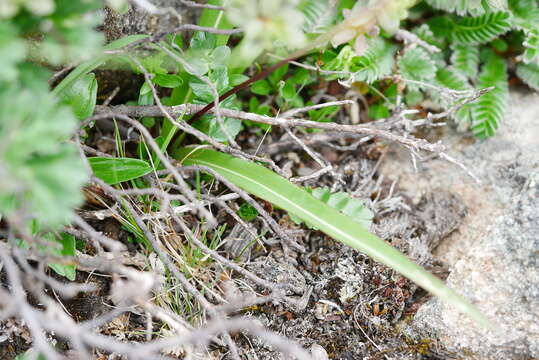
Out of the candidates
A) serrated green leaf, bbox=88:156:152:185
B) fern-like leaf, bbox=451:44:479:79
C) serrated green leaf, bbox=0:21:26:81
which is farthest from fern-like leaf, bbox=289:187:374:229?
serrated green leaf, bbox=0:21:26:81

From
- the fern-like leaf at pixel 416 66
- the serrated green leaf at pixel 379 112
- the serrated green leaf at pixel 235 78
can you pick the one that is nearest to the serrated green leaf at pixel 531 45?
the fern-like leaf at pixel 416 66

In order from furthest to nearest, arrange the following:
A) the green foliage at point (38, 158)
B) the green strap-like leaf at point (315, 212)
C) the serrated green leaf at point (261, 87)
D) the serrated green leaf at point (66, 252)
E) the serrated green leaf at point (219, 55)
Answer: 1. the serrated green leaf at point (261, 87)
2. the serrated green leaf at point (219, 55)
3. the serrated green leaf at point (66, 252)
4. the green strap-like leaf at point (315, 212)
5. the green foliage at point (38, 158)

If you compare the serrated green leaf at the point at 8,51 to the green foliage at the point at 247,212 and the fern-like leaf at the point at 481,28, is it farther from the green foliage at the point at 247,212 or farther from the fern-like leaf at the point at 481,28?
the fern-like leaf at the point at 481,28

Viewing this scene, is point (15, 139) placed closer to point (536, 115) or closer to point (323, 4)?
point (323, 4)

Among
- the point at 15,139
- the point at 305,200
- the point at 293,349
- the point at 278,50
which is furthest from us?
the point at 278,50

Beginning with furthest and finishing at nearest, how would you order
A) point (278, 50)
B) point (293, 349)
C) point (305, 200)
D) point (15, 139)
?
point (278, 50)
point (305, 200)
point (293, 349)
point (15, 139)

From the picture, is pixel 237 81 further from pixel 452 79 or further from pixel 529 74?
pixel 529 74

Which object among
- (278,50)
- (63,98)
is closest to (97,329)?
(63,98)
